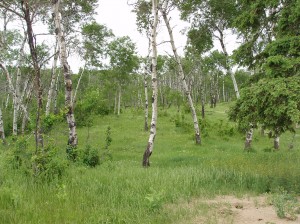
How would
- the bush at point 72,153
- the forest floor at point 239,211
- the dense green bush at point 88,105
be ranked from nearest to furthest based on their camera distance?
the forest floor at point 239,211 → the bush at point 72,153 → the dense green bush at point 88,105

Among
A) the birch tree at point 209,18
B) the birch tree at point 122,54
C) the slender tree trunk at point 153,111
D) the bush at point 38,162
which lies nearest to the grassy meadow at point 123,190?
the bush at point 38,162

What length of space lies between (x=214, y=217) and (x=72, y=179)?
12.9 ft

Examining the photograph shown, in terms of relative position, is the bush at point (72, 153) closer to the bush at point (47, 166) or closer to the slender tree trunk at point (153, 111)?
the slender tree trunk at point (153, 111)

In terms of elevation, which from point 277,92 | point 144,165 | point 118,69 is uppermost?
point 118,69

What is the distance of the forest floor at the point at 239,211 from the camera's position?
16.2ft

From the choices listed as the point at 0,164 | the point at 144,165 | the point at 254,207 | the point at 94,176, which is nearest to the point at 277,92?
the point at 254,207

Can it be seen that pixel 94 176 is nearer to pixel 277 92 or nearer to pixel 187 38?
pixel 277 92

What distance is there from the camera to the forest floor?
194 inches

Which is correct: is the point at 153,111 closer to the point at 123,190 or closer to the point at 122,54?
the point at 123,190

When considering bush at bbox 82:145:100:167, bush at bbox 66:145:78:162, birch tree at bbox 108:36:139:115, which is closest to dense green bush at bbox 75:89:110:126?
bush at bbox 82:145:100:167

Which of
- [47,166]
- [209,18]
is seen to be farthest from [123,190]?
[209,18]

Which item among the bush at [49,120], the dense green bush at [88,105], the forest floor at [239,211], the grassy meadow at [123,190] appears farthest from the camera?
the dense green bush at [88,105]

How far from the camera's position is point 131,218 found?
514cm

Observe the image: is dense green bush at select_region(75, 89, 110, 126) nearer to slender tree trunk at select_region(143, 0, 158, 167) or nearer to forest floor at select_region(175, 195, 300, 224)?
slender tree trunk at select_region(143, 0, 158, 167)
